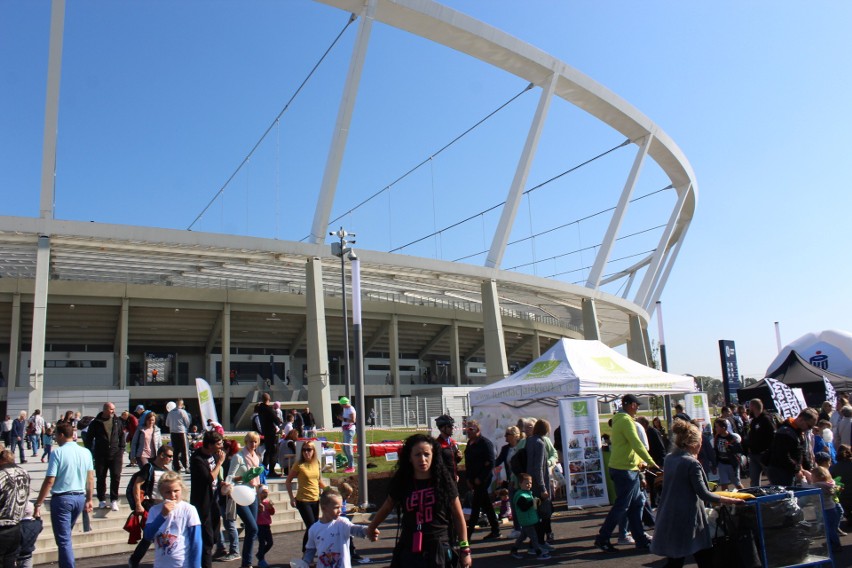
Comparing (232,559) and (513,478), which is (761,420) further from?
(232,559)

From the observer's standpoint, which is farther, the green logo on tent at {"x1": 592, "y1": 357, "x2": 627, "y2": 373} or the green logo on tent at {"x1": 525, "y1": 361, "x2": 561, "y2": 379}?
the green logo on tent at {"x1": 592, "y1": 357, "x2": 627, "y2": 373}

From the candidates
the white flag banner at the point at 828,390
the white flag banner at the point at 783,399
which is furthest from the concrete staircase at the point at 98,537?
the white flag banner at the point at 828,390

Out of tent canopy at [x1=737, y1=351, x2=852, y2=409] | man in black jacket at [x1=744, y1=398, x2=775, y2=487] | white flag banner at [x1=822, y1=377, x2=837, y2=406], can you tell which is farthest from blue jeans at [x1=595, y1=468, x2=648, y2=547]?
white flag banner at [x1=822, y1=377, x2=837, y2=406]

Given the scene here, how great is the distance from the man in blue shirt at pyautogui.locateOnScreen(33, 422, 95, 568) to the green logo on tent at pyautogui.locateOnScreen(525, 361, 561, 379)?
26.6 ft

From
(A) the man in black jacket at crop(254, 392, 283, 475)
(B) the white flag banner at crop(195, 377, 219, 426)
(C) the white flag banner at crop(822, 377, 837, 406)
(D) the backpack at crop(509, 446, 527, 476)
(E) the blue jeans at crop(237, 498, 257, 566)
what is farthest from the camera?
(C) the white flag banner at crop(822, 377, 837, 406)

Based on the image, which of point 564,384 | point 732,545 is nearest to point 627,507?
point 732,545

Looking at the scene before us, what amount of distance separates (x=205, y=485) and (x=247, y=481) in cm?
90

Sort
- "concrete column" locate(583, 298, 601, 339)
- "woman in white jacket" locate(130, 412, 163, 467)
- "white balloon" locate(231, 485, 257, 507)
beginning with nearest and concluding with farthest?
"white balloon" locate(231, 485, 257, 507), "woman in white jacket" locate(130, 412, 163, 467), "concrete column" locate(583, 298, 601, 339)

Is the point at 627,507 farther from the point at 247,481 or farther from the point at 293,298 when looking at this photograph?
the point at 293,298

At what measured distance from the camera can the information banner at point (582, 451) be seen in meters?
11.0

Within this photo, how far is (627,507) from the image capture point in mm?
7414

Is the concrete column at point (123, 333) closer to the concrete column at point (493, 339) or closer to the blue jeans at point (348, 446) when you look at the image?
the concrete column at point (493, 339)

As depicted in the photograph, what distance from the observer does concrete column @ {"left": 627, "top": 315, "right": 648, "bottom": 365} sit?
1604 inches

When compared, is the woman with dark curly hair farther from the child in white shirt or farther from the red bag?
the red bag
